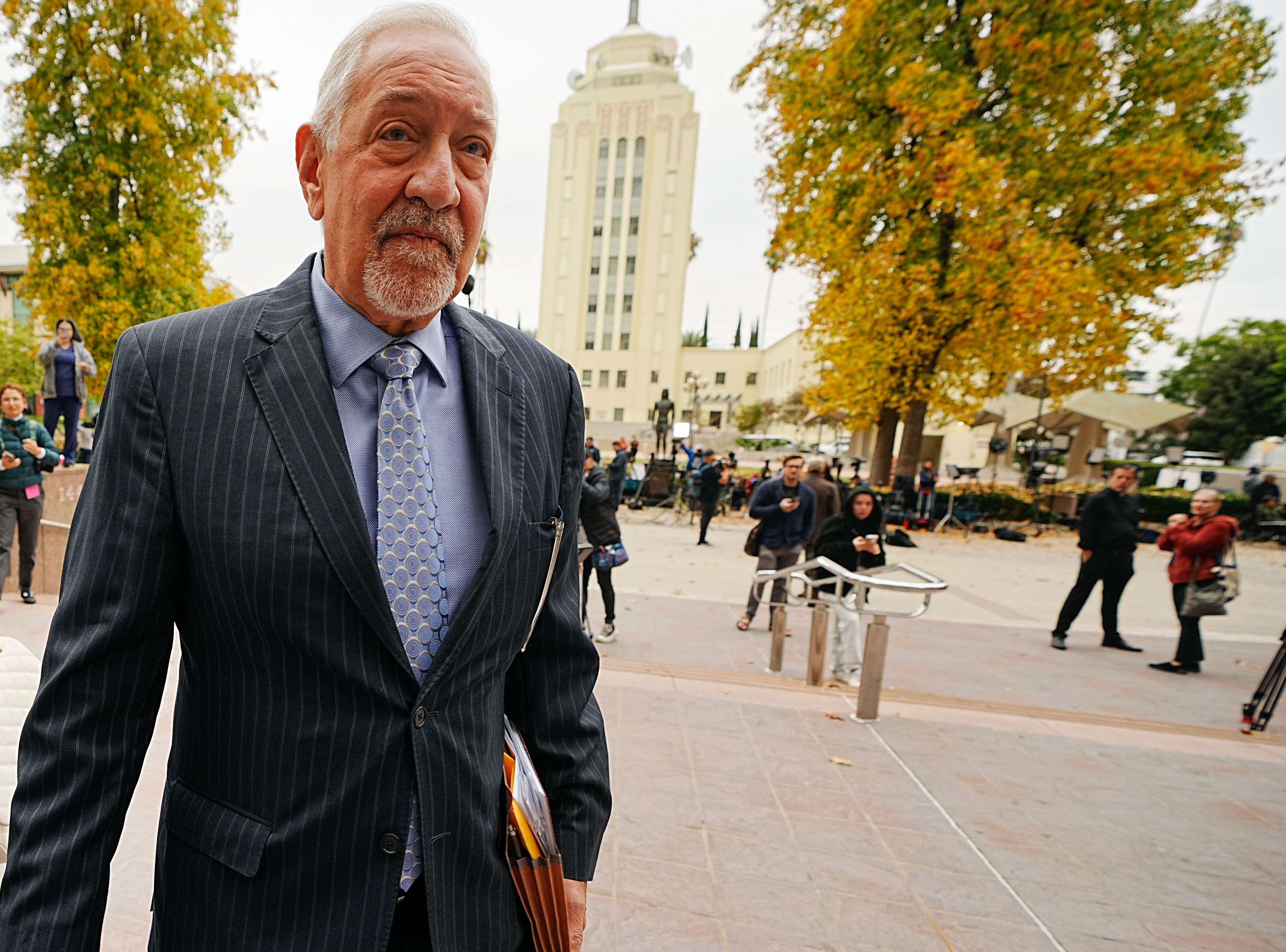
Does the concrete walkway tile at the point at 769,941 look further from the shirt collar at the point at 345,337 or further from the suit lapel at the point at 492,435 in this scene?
the shirt collar at the point at 345,337

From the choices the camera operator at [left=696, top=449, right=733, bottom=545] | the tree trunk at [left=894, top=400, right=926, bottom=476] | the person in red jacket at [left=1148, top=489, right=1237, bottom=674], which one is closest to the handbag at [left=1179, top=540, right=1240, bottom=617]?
the person in red jacket at [left=1148, top=489, right=1237, bottom=674]

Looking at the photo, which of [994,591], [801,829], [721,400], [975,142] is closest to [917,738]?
[801,829]

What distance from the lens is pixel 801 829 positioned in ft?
10.2

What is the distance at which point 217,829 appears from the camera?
A: 3.13 feet

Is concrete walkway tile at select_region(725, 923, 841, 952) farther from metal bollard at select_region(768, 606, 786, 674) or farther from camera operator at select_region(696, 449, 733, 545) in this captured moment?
camera operator at select_region(696, 449, 733, 545)

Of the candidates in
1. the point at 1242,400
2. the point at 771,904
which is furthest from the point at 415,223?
the point at 1242,400

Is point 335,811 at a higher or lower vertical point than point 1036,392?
lower

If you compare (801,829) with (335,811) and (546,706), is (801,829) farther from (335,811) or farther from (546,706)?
(335,811)

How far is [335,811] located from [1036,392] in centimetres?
1958

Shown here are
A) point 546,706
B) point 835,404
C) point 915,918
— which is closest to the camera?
point 546,706

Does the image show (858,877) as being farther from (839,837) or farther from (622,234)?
(622,234)

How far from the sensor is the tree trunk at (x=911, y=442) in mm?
16047

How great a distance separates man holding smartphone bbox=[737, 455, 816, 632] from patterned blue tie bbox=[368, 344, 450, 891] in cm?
658

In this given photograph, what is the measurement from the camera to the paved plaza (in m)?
2.55
